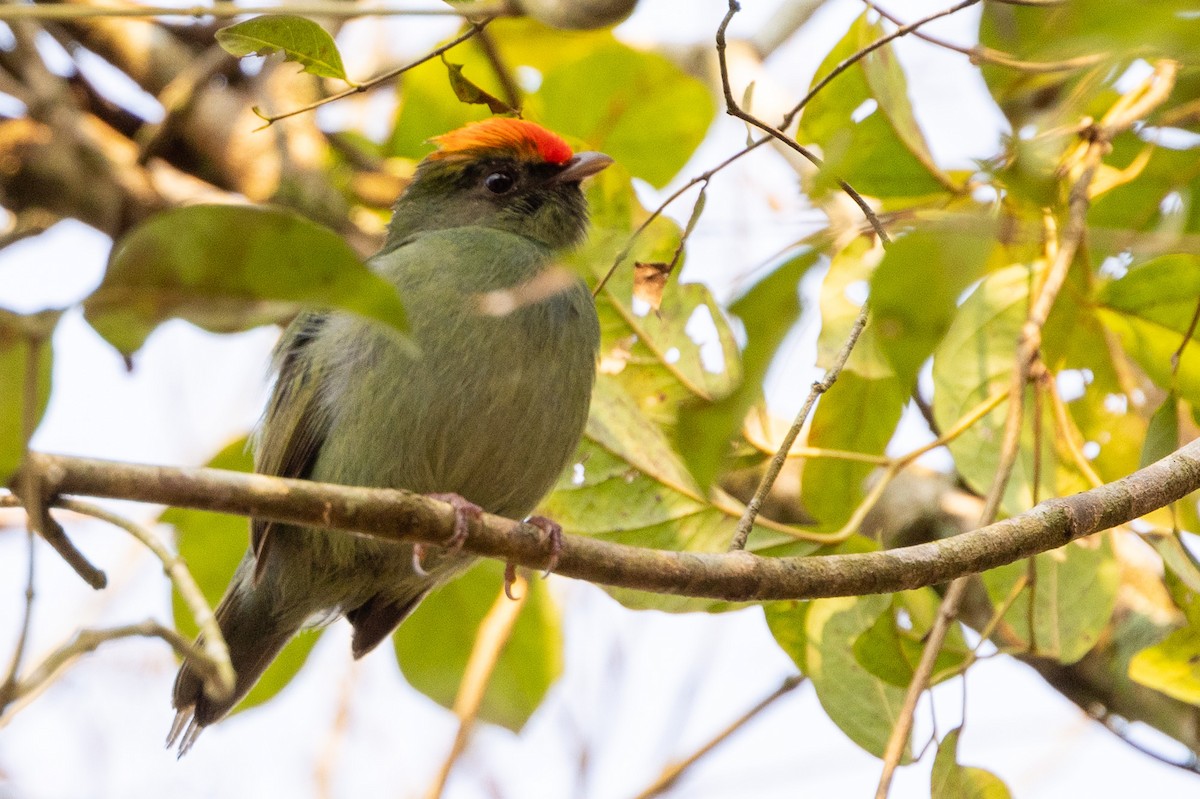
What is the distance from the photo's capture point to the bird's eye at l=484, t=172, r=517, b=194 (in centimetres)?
445

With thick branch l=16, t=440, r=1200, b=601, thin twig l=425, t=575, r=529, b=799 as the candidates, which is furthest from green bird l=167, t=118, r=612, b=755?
thick branch l=16, t=440, r=1200, b=601

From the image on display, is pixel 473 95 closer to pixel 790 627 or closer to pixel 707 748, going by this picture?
pixel 790 627

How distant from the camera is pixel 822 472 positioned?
356 cm

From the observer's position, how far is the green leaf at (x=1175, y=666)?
3.14m

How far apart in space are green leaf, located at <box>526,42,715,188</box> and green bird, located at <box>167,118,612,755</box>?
0.48 m

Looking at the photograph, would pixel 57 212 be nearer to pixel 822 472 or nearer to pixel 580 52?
pixel 580 52

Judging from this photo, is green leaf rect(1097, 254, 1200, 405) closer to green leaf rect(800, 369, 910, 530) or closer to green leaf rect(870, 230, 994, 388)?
green leaf rect(800, 369, 910, 530)

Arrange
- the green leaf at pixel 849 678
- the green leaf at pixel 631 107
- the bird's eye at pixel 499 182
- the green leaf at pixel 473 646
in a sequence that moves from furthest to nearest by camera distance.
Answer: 1. the green leaf at pixel 631 107
2. the bird's eye at pixel 499 182
3. the green leaf at pixel 473 646
4. the green leaf at pixel 849 678

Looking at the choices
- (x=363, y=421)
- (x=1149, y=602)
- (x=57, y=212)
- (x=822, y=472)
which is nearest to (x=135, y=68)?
(x=57, y=212)

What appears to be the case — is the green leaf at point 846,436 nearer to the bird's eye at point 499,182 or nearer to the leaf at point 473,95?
the leaf at point 473,95

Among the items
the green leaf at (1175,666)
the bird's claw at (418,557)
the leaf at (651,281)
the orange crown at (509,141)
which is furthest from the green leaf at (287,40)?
the green leaf at (1175,666)

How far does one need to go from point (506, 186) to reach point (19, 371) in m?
2.85

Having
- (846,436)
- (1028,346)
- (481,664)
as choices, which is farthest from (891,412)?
(481,664)

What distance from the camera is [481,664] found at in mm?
4398
